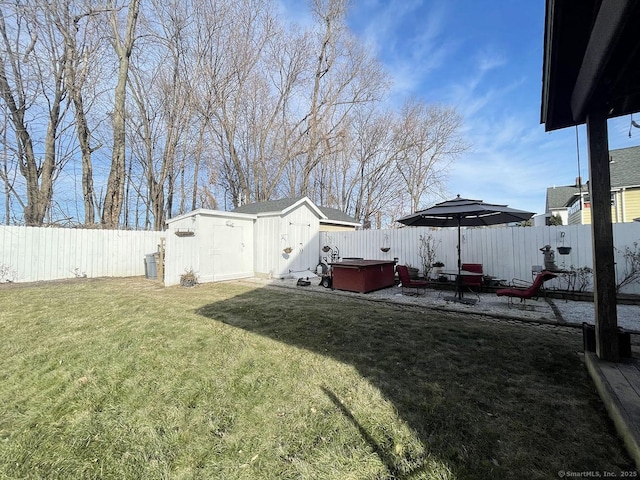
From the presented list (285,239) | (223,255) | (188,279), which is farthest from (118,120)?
(285,239)

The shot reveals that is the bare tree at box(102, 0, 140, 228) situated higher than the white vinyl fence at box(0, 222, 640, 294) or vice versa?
the bare tree at box(102, 0, 140, 228)

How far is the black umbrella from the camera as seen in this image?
19.1 ft

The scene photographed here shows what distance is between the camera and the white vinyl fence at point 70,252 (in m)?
8.75

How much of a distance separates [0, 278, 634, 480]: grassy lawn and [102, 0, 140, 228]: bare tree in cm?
967

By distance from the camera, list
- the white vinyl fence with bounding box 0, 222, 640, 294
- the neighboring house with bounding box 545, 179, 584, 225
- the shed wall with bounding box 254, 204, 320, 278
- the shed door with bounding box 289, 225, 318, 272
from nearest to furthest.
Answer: the white vinyl fence with bounding box 0, 222, 640, 294
the shed wall with bounding box 254, 204, 320, 278
the shed door with bounding box 289, 225, 318, 272
the neighboring house with bounding box 545, 179, 584, 225

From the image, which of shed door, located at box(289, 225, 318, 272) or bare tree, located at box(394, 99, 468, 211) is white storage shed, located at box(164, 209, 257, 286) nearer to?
shed door, located at box(289, 225, 318, 272)

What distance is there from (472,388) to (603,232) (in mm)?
2070

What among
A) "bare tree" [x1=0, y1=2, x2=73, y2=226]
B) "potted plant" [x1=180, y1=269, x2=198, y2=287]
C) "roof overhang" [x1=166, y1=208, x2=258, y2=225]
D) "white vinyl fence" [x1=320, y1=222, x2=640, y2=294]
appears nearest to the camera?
"white vinyl fence" [x1=320, y1=222, x2=640, y2=294]

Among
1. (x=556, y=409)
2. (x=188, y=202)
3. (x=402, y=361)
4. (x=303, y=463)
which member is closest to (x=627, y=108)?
(x=556, y=409)

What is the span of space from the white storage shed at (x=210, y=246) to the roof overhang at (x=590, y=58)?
9.09m

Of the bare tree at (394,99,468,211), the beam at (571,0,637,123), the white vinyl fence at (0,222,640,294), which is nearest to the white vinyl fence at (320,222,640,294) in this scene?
the white vinyl fence at (0,222,640,294)

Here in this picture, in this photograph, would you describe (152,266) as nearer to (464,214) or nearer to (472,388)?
(464,214)

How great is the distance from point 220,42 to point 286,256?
14.1 meters

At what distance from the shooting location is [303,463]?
1.79 meters
